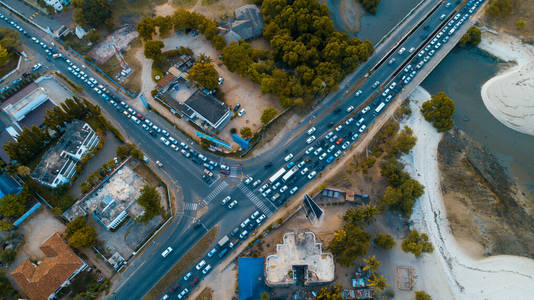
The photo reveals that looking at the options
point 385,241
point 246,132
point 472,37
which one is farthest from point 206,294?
point 472,37

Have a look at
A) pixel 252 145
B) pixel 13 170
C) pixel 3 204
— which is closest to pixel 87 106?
pixel 13 170

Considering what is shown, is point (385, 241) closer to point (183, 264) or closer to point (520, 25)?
point (183, 264)

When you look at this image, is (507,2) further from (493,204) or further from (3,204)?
(3,204)

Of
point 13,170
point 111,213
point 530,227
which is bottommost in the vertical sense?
point 13,170

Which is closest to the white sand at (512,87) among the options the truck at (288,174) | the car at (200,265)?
the truck at (288,174)

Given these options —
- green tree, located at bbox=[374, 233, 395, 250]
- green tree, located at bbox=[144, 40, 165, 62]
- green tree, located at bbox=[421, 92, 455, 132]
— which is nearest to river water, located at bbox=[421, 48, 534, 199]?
green tree, located at bbox=[421, 92, 455, 132]

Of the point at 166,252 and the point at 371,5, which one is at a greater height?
the point at 371,5

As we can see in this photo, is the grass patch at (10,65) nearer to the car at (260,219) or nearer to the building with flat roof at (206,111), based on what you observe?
the building with flat roof at (206,111)
